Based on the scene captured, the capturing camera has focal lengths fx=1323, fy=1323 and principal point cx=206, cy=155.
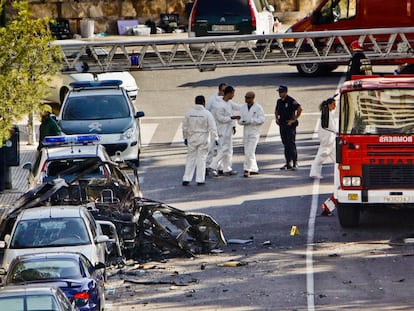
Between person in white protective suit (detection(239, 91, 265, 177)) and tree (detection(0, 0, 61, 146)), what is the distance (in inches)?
205

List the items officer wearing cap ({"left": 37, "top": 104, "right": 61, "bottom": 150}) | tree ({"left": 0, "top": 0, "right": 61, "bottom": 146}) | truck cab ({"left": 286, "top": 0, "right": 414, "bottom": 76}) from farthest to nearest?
truck cab ({"left": 286, "top": 0, "right": 414, "bottom": 76}), officer wearing cap ({"left": 37, "top": 104, "right": 61, "bottom": 150}), tree ({"left": 0, "top": 0, "right": 61, "bottom": 146})

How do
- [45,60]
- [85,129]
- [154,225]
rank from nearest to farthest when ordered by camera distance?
[154,225] < [45,60] < [85,129]

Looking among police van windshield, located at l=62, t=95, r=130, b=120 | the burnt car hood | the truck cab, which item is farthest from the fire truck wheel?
the truck cab

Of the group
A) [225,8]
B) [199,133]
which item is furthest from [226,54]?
[225,8]

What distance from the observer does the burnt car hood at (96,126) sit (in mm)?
27938

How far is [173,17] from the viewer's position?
4825 cm

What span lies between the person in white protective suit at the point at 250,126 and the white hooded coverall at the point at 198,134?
1.05 meters

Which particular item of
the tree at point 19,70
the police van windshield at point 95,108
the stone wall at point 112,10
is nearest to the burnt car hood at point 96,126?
the police van windshield at point 95,108

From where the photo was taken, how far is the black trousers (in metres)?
27.1

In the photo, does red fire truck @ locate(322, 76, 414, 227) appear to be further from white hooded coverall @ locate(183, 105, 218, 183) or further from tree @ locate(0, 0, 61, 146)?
tree @ locate(0, 0, 61, 146)

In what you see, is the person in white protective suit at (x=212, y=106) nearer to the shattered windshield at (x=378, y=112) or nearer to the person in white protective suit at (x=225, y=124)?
the person in white protective suit at (x=225, y=124)

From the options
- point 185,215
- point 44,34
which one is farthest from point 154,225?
point 44,34

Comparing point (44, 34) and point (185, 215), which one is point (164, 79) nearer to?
point (44, 34)

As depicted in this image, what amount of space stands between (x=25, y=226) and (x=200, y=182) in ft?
25.5
